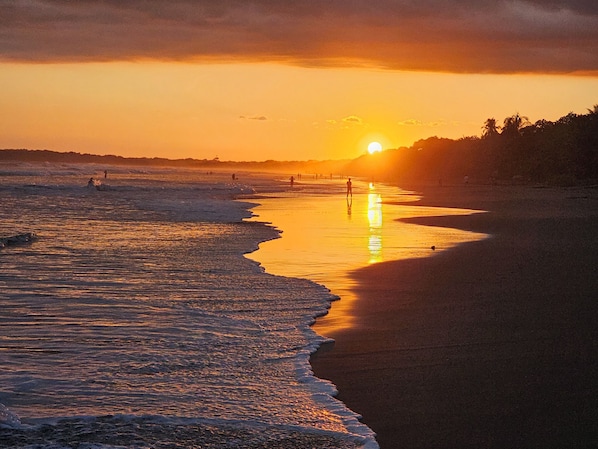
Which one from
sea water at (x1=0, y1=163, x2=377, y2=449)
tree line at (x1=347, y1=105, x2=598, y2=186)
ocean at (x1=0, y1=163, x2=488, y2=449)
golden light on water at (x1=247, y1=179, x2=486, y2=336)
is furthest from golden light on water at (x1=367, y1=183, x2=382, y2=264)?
tree line at (x1=347, y1=105, x2=598, y2=186)

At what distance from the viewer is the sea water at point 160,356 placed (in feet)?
21.8

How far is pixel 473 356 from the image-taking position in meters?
9.02

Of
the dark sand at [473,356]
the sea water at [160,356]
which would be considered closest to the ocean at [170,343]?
the sea water at [160,356]

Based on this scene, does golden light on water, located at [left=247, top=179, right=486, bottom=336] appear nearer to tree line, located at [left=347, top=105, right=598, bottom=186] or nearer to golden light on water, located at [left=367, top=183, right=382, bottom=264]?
golden light on water, located at [left=367, top=183, right=382, bottom=264]

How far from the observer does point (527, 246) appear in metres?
21.5

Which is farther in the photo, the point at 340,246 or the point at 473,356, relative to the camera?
the point at 340,246

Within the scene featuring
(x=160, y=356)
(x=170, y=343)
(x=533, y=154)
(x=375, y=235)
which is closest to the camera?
(x=160, y=356)

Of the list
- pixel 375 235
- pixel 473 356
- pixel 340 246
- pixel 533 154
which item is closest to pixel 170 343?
pixel 473 356

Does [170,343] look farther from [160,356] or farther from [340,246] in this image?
[340,246]

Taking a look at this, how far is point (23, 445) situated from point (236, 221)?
2521 cm

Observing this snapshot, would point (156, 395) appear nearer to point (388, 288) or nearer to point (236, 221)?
point (388, 288)

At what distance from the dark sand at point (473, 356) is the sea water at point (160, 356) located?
0.48 metres

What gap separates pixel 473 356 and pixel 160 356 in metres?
3.66

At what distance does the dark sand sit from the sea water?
48cm
